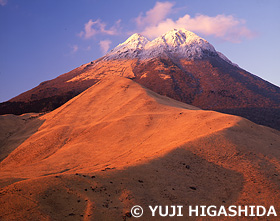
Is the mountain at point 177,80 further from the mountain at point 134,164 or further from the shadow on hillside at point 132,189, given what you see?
the shadow on hillside at point 132,189

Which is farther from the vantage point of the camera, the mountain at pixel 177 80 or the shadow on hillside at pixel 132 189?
the mountain at pixel 177 80

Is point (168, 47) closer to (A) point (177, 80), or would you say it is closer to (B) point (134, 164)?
(A) point (177, 80)

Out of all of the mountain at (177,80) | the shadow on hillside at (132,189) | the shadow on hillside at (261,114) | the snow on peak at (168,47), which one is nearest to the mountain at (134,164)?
the shadow on hillside at (132,189)

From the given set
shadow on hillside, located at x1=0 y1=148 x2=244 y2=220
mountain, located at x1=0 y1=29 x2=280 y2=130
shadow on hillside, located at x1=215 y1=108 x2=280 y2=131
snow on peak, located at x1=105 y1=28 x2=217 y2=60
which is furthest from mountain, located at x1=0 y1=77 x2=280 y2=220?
snow on peak, located at x1=105 y1=28 x2=217 y2=60

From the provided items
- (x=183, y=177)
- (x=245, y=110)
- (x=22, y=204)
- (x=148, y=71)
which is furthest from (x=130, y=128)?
(x=148, y=71)

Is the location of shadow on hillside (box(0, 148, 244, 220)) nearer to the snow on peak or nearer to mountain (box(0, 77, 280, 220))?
mountain (box(0, 77, 280, 220))

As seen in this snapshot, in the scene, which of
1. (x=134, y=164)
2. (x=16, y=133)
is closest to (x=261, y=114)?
(x=16, y=133)
